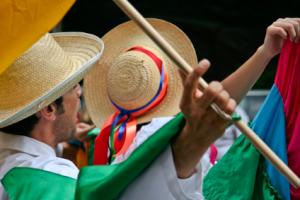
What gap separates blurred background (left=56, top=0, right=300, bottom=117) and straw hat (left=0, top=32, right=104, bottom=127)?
3506 millimetres

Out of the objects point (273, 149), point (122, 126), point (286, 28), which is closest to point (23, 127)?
point (122, 126)

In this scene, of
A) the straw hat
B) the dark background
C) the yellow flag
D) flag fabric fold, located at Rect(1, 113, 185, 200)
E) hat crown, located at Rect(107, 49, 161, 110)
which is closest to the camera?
flag fabric fold, located at Rect(1, 113, 185, 200)

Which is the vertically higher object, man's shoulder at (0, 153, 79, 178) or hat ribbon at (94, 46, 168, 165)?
man's shoulder at (0, 153, 79, 178)

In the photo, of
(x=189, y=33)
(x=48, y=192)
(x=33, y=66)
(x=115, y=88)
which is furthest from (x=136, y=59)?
(x=189, y=33)

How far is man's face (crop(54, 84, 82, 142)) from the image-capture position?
3.15m

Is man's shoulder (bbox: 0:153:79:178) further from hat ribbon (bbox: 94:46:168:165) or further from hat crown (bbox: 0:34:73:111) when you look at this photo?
hat ribbon (bbox: 94:46:168:165)

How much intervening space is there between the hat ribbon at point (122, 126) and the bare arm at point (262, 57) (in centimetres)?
87

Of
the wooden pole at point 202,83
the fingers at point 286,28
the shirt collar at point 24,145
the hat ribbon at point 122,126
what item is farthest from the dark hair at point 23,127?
the wooden pole at point 202,83

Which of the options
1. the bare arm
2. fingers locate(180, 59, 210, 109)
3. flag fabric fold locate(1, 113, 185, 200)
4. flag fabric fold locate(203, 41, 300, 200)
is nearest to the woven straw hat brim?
flag fabric fold locate(203, 41, 300, 200)

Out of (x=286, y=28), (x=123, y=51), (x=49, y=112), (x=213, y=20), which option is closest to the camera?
(x=286, y=28)

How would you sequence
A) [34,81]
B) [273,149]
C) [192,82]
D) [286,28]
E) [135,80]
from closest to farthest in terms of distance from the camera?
[192,82] < [286,28] < [273,149] < [34,81] < [135,80]

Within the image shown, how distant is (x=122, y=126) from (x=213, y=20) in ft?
10.4

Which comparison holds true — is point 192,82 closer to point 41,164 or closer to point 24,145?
point 41,164

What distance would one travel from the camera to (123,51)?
3.85 m
